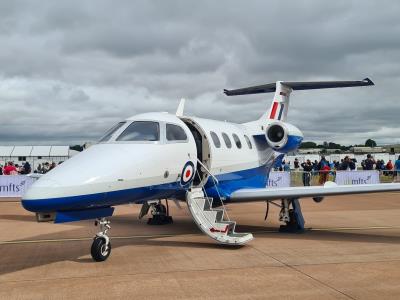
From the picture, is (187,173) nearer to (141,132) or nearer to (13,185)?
(141,132)

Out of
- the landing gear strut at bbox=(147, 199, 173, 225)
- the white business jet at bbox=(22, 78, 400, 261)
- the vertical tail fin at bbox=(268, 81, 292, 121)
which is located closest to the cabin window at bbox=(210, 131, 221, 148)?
the white business jet at bbox=(22, 78, 400, 261)

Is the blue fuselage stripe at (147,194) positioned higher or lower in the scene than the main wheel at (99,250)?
higher

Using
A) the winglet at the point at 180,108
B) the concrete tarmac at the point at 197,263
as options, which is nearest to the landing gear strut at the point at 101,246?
the concrete tarmac at the point at 197,263

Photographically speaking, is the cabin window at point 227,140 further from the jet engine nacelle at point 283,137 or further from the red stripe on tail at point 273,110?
the red stripe on tail at point 273,110

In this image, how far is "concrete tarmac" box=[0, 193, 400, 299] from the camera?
6.51 meters

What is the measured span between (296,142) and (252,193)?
2879 mm

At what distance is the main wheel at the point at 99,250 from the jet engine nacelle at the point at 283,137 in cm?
669

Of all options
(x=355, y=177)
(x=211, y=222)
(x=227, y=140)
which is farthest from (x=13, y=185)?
(x=355, y=177)

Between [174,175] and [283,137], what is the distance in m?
4.69

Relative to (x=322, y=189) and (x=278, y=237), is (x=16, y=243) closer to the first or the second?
(x=278, y=237)

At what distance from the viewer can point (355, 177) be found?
27.3 m

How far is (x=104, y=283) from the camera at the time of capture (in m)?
6.93

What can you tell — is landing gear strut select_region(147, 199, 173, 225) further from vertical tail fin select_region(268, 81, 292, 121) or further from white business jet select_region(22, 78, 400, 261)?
vertical tail fin select_region(268, 81, 292, 121)

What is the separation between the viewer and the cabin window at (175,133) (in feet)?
32.9
